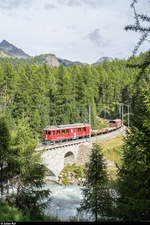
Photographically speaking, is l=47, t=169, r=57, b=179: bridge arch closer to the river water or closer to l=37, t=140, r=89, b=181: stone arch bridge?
l=37, t=140, r=89, b=181: stone arch bridge

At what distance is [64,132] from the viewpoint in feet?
98.7

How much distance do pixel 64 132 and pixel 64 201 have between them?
1188 cm

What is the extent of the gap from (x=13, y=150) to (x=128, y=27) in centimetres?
1112

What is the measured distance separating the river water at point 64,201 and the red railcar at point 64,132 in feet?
21.1

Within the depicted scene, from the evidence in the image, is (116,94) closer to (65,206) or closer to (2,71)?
(2,71)

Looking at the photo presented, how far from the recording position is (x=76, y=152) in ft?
102

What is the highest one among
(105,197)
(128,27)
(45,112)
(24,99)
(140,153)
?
(24,99)

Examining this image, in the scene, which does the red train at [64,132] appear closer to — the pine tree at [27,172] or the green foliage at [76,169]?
the green foliage at [76,169]

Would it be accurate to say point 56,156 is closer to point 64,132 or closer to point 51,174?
point 51,174

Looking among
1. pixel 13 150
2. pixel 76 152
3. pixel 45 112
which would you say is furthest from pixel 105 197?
pixel 45 112

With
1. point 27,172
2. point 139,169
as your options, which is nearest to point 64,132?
point 27,172

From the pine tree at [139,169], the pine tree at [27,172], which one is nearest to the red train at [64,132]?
the pine tree at [27,172]

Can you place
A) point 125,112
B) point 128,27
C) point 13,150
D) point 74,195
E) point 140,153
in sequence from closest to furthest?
point 128,27 → point 140,153 → point 13,150 → point 74,195 → point 125,112

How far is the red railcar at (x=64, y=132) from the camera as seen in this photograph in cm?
2838
